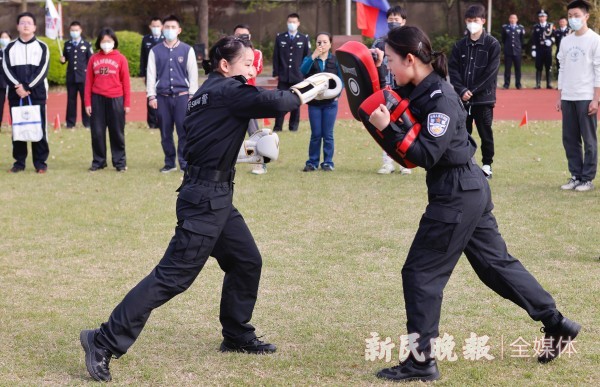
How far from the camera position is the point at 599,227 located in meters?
8.91

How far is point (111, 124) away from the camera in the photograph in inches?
501

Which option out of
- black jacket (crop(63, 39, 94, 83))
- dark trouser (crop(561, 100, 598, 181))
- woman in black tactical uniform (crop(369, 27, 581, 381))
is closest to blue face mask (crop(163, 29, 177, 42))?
dark trouser (crop(561, 100, 598, 181))

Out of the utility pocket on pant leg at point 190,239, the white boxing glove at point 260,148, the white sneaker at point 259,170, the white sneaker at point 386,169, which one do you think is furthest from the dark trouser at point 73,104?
the utility pocket on pant leg at point 190,239

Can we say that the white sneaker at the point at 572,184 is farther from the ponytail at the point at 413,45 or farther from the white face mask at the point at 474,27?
the ponytail at the point at 413,45

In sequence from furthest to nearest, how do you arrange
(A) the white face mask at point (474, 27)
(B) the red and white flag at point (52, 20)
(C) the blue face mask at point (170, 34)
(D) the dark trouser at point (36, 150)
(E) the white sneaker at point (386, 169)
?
(B) the red and white flag at point (52, 20)
(D) the dark trouser at point (36, 150)
(C) the blue face mask at point (170, 34)
(E) the white sneaker at point (386, 169)
(A) the white face mask at point (474, 27)

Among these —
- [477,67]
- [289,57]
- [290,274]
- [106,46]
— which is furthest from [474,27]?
[289,57]

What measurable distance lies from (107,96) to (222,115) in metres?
7.92

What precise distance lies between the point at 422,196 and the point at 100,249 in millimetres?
4002

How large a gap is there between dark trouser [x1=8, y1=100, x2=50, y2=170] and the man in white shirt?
6883mm

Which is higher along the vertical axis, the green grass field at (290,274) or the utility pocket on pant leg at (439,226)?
the utility pocket on pant leg at (439,226)

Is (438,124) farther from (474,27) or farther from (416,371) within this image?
(474,27)

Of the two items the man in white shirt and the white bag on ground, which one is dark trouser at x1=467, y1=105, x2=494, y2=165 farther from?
the white bag on ground

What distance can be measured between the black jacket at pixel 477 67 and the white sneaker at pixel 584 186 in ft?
5.25

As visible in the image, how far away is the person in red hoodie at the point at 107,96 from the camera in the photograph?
41.2ft
